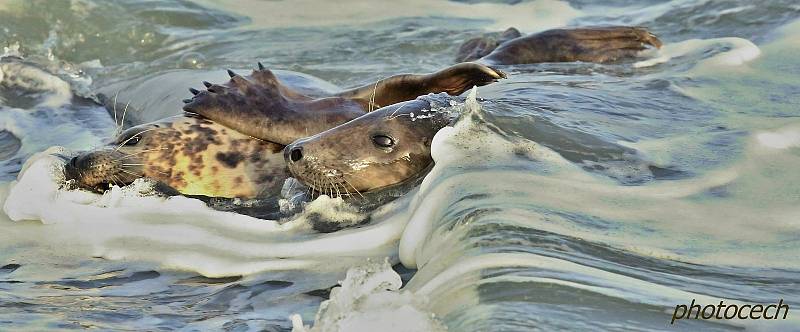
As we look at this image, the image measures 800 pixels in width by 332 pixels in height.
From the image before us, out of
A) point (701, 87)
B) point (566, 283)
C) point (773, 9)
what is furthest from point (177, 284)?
point (773, 9)

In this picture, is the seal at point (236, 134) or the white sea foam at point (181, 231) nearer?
the white sea foam at point (181, 231)

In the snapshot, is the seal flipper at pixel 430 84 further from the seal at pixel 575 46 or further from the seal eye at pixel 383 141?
the seal at pixel 575 46

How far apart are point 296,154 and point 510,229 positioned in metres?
1.57

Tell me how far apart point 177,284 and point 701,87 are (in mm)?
3308

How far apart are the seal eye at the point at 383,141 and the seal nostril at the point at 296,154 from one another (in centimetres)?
30

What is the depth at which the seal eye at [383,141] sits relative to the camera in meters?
4.84

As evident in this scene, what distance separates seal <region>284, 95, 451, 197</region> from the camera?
477 cm

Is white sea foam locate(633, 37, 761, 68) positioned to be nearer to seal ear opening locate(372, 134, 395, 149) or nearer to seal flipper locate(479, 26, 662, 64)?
seal flipper locate(479, 26, 662, 64)

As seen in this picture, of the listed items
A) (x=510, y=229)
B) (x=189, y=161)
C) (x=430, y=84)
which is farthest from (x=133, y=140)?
(x=510, y=229)

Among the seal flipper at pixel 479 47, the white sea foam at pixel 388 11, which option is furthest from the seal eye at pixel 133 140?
the white sea foam at pixel 388 11

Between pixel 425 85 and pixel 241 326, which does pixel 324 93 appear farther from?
pixel 241 326

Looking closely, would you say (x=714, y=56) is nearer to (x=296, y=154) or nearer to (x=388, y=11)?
(x=296, y=154)

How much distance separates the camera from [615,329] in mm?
2779

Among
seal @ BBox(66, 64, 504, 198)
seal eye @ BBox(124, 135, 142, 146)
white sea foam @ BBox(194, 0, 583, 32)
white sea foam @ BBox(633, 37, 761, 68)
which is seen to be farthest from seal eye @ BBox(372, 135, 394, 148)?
white sea foam @ BBox(194, 0, 583, 32)
